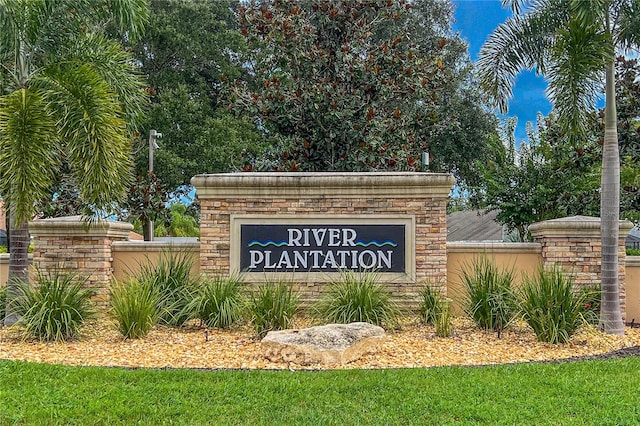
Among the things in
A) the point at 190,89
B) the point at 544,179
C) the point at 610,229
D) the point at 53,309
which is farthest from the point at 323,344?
the point at 190,89

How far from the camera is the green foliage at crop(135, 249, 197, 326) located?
8.38 metres

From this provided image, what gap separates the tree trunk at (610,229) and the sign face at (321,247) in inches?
121

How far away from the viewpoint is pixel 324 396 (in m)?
5.08

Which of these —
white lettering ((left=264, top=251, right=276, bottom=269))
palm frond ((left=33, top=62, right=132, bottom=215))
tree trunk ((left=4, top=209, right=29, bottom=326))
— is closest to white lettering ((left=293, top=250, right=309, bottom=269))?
white lettering ((left=264, top=251, right=276, bottom=269))

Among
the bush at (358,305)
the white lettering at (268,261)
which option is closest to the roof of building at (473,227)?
the white lettering at (268,261)

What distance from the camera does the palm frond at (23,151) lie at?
7379 millimetres

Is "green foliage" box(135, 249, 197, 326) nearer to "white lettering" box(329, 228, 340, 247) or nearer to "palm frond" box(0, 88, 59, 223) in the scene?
"palm frond" box(0, 88, 59, 223)

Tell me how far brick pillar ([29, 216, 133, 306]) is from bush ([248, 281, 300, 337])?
10.8 ft

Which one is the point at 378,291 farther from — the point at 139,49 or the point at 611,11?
the point at 139,49

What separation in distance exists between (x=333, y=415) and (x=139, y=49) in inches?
845

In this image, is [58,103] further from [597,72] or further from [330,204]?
[597,72]

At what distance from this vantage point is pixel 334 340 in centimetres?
658

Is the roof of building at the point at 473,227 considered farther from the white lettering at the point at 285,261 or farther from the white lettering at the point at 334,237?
the white lettering at the point at 285,261

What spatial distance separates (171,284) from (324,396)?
4512mm
